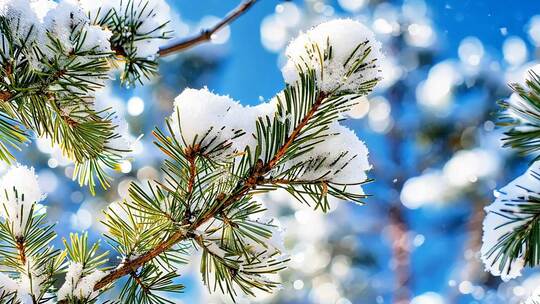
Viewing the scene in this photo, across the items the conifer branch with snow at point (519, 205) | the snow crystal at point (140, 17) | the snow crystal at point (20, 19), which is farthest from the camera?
the snow crystal at point (140, 17)

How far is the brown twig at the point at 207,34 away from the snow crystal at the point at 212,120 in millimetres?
366

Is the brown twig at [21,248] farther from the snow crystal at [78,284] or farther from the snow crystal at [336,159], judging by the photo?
the snow crystal at [336,159]

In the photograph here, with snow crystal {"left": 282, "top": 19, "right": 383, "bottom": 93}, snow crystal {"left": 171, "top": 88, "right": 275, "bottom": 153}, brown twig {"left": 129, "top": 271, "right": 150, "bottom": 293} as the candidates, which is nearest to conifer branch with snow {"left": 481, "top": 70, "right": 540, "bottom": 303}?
snow crystal {"left": 282, "top": 19, "right": 383, "bottom": 93}

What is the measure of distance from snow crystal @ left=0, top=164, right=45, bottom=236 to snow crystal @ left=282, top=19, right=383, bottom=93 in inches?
16.1

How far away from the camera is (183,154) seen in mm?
590

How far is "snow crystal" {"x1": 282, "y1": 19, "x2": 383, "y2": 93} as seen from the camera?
555mm

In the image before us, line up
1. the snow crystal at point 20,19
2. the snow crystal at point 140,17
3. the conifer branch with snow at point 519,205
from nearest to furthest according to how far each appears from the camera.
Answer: the conifer branch with snow at point 519,205, the snow crystal at point 20,19, the snow crystal at point 140,17

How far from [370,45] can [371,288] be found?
338cm

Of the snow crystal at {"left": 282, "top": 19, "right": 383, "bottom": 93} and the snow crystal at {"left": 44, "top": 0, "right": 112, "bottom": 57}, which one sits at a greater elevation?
the snow crystal at {"left": 44, "top": 0, "right": 112, "bottom": 57}

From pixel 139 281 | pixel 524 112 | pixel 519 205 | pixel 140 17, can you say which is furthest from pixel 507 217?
pixel 140 17

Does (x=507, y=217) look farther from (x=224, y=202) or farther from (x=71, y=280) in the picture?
(x=71, y=280)

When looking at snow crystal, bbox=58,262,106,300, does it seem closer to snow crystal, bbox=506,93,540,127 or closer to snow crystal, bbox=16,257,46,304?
snow crystal, bbox=16,257,46,304

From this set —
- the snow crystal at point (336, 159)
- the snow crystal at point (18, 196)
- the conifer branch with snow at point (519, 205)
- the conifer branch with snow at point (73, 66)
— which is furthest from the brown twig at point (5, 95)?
the conifer branch with snow at point (519, 205)

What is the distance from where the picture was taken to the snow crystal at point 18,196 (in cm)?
71
